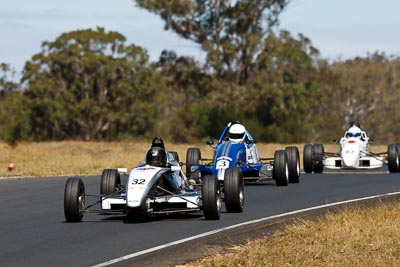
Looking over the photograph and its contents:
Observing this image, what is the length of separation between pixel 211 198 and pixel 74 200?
2179 mm

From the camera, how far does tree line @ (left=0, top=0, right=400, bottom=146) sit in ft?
239

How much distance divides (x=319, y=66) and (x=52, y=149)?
3017 centimetres

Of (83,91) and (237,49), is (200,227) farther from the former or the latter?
(83,91)

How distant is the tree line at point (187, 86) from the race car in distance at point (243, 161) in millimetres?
44632

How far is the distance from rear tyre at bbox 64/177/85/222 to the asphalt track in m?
0.13

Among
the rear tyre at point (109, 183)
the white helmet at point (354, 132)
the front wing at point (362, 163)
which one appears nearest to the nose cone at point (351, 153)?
the front wing at point (362, 163)

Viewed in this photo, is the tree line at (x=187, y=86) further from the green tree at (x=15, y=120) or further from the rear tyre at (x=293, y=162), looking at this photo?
the rear tyre at (x=293, y=162)

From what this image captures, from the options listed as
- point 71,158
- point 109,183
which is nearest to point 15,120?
point 71,158

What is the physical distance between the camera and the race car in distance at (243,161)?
79.3 feet

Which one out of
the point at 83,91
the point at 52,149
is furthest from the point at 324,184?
the point at 83,91

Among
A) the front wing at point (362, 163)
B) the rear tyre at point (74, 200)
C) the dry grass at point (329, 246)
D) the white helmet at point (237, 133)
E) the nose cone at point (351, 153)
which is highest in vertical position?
the white helmet at point (237, 133)

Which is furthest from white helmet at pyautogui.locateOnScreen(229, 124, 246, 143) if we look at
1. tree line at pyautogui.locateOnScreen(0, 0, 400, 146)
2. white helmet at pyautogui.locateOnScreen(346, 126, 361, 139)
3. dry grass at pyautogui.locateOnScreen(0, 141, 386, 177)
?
tree line at pyautogui.locateOnScreen(0, 0, 400, 146)

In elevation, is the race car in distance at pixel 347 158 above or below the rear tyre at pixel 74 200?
above

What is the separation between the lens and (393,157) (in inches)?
1258
